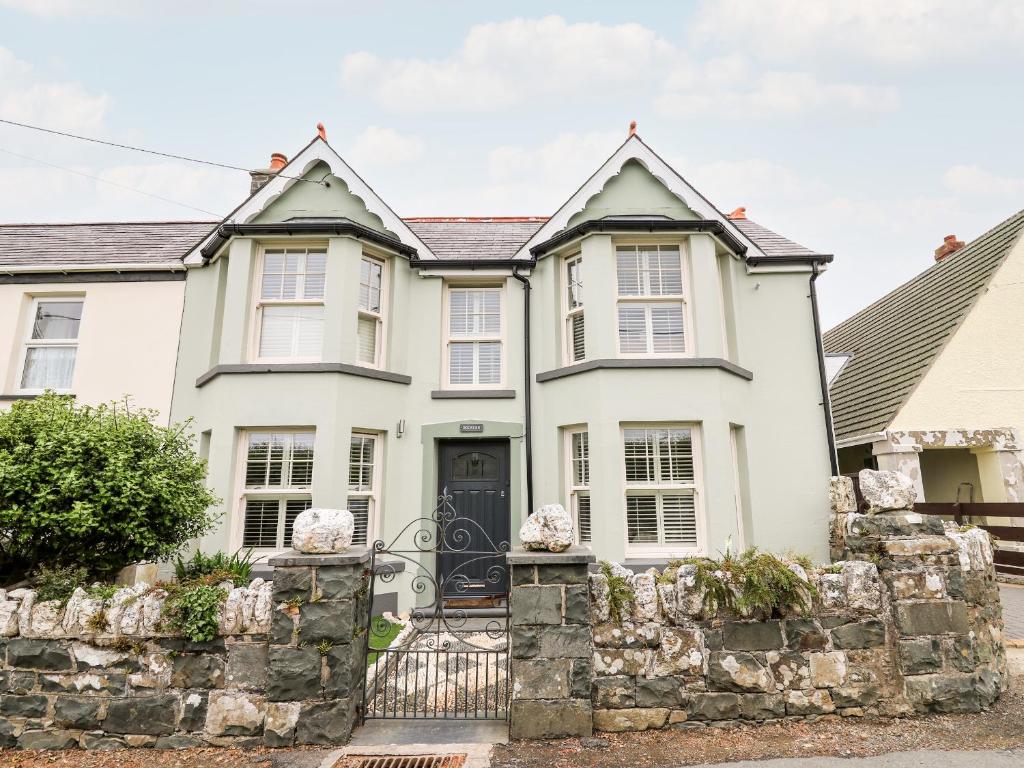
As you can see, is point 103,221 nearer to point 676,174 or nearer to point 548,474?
point 548,474

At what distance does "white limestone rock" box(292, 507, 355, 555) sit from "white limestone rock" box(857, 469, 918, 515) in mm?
4280

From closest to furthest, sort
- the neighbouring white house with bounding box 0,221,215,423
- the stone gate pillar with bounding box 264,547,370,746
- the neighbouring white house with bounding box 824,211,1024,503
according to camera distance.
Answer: the stone gate pillar with bounding box 264,547,370,746 → the neighbouring white house with bounding box 0,221,215,423 → the neighbouring white house with bounding box 824,211,1024,503

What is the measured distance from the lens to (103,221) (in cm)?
1042

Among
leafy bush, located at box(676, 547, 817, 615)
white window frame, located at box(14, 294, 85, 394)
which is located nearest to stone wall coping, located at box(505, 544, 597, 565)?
leafy bush, located at box(676, 547, 817, 615)

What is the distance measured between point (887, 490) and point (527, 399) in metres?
4.88

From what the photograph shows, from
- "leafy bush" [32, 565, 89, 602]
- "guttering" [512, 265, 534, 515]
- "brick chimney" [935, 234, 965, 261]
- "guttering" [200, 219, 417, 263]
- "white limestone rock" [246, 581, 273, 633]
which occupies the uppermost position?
"brick chimney" [935, 234, 965, 261]

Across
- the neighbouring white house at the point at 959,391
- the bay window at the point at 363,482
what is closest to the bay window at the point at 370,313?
the bay window at the point at 363,482

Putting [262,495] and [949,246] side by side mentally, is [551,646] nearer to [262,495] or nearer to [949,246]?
[262,495]

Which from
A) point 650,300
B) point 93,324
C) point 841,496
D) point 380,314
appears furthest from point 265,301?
point 841,496

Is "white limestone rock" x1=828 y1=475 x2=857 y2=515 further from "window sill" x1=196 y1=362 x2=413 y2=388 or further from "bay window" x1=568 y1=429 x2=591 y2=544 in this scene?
"window sill" x1=196 y1=362 x2=413 y2=388

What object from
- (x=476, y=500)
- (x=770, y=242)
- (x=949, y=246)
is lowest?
(x=476, y=500)

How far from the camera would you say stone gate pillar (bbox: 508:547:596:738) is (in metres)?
3.62

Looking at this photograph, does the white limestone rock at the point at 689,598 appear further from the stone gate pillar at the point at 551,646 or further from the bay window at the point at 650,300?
the bay window at the point at 650,300

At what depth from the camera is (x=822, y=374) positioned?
823cm
